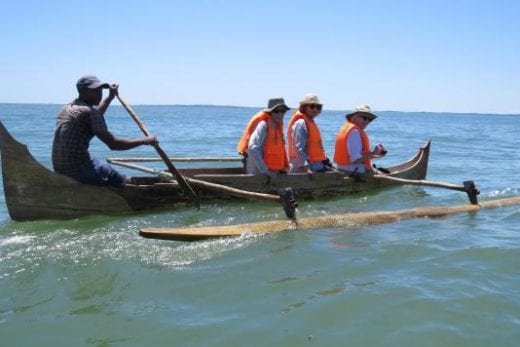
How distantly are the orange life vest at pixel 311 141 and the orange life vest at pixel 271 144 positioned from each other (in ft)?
1.73

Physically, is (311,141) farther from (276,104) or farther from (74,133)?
(74,133)

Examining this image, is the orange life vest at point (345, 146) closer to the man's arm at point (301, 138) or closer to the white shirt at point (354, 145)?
the white shirt at point (354, 145)

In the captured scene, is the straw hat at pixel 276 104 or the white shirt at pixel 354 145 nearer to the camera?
the straw hat at pixel 276 104

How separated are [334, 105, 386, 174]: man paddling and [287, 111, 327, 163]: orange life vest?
329mm

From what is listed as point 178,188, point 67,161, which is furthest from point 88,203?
point 178,188

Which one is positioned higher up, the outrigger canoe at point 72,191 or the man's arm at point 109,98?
the man's arm at point 109,98

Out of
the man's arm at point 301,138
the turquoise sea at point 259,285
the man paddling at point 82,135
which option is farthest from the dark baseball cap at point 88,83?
the man's arm at point 301,138

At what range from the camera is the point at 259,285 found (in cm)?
519

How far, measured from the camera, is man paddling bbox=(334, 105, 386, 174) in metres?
9.27

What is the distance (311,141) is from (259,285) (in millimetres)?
4594

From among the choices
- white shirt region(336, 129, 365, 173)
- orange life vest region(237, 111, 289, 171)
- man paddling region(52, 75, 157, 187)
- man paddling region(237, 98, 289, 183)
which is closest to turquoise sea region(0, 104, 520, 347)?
man paddling region(52, 75, 157, 187)

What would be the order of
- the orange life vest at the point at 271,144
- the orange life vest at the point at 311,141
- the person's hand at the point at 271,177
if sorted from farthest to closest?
the orange life vest at the point at 311,141, the orange life vest at the point at 271,144, the person's hand at the point at 271,177

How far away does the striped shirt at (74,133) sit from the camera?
6.68 metres

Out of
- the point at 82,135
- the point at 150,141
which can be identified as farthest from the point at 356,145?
the point at 82,135
